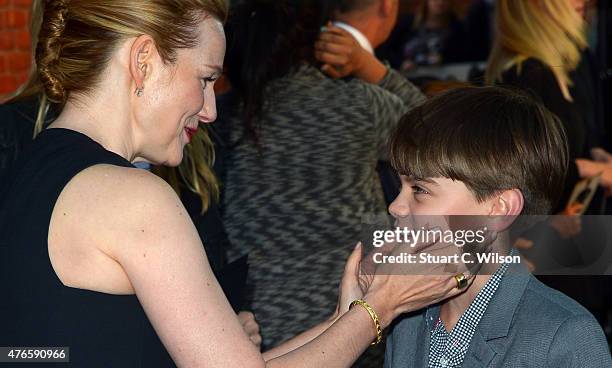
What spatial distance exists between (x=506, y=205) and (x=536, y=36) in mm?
1461

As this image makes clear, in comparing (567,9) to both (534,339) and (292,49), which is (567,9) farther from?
(534,339)

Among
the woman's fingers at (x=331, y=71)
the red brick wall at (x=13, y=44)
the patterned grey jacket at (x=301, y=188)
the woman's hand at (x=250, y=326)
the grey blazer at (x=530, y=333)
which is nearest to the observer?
the grey blazer at (x=530, y=333)

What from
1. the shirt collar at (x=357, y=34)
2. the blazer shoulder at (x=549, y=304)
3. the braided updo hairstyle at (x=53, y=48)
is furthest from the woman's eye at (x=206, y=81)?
the shirt collar at (x=357, y=34)

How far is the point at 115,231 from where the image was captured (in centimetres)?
149

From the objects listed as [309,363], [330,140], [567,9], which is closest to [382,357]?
[330,140]

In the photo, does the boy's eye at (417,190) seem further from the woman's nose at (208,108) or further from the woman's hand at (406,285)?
the woman's nose at (208,108)

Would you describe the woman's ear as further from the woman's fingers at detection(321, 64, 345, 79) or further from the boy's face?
the woman's fingers at detection(321, 64, 345, 79)

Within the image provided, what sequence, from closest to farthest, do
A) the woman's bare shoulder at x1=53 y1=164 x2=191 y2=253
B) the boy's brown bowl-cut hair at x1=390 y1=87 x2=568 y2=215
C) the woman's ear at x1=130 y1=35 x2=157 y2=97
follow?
the woman's bare shoulder at x1=53 y1=164 x2=191 y2=253, the woman's ear at x1=130 y1=35 x2=157 y2=97, the boy's brown bowl-cut hair at x1=390 y1=87 x2=568 y2=215

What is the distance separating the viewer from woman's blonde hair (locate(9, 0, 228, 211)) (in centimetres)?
167

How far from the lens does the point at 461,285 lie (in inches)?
73.5

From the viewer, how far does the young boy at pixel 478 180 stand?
197cm

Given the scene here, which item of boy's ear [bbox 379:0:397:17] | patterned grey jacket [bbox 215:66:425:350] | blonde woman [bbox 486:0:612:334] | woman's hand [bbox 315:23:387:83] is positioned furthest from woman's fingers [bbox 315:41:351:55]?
blonde woman [bbox 486:0:612:334]

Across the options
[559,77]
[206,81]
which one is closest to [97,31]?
[206,81]

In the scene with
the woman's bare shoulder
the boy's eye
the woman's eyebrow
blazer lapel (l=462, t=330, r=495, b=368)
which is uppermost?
the woman's bare shoulder
